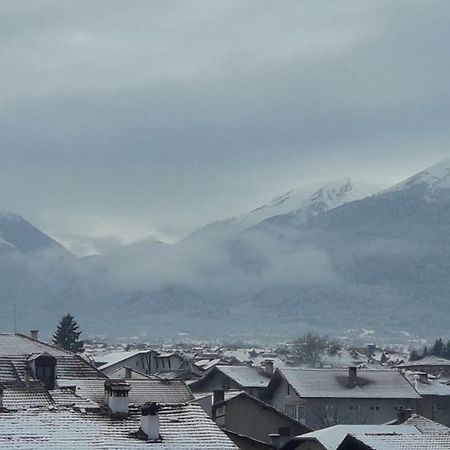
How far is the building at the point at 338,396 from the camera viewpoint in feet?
271

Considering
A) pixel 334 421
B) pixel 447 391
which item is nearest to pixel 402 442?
pixel 334 421

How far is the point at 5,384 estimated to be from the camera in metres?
40.1

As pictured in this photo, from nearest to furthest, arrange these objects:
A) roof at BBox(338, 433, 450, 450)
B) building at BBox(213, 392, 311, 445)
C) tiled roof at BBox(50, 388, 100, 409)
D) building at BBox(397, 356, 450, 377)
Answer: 1. tiled roof at BBox(50, 388, 100, 409)
2. roof at BBox(338, 433, 450, 450)
3. building at BBox(213, 392, 311, 445)
4. building at BBox(397, 356, 450, 377)

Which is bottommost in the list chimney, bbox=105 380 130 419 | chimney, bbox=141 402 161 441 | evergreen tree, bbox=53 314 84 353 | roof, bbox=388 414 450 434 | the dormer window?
roof, bbox=388 414 450 434

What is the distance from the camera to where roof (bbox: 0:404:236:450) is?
34.3 metres

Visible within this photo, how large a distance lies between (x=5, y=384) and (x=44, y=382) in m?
1.88

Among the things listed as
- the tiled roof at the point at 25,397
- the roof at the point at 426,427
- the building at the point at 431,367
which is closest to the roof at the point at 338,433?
the roof at the point at 426,427

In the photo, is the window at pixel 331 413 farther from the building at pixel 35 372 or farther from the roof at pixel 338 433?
the building at pixel 35 372

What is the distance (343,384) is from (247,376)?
478 inches

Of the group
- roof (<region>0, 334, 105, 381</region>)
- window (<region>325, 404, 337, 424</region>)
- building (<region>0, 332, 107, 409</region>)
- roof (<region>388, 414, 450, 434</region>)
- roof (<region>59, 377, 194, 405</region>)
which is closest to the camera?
building (<region>0, 332, 107, 409</region>)

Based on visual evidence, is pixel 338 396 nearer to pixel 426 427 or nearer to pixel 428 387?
pixel 428 387

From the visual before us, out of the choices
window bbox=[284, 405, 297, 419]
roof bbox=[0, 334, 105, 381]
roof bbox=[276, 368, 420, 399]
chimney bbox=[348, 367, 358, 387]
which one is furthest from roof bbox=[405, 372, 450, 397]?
roof bbox=[0, 334, 105, 381]

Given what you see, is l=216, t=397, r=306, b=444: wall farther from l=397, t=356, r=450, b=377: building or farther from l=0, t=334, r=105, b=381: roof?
l=397, t=356, r=450, b=377: building

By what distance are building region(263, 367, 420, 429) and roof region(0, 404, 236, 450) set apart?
44173 millimetres
